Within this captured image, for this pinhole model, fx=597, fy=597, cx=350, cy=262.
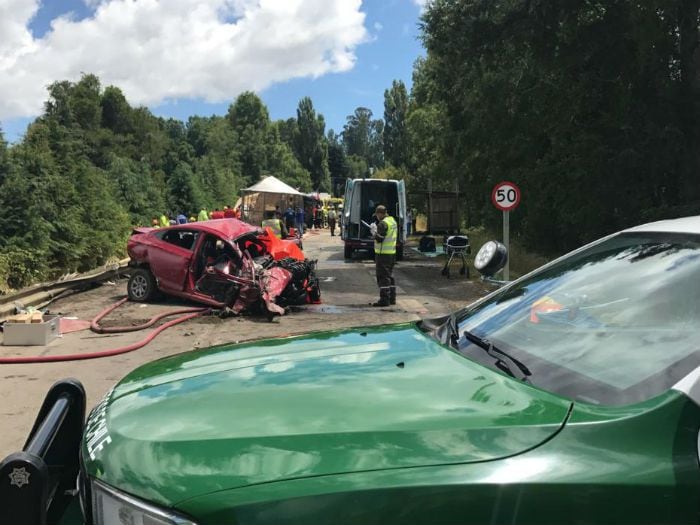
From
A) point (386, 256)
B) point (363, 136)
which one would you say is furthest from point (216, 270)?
point (363, 136)

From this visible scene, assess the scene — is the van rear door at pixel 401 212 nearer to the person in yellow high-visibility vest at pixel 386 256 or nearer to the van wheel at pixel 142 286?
the person in yellow high-visibility vest at pixel 386 256

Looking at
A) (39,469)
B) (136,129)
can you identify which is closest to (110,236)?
(39,469)

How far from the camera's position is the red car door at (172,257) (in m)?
11.1

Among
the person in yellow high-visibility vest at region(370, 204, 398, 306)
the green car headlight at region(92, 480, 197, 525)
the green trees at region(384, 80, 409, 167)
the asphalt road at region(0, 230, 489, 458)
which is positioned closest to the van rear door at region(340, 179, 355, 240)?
the asphalt road at region(0, 230, 489, 458)

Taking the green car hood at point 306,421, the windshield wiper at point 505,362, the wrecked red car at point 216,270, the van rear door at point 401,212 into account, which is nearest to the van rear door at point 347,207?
the van rear door at point 401,212

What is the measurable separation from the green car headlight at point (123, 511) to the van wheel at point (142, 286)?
10372 millimetres

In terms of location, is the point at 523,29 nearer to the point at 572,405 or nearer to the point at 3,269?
the point at 3,269

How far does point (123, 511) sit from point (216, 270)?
9547 millimetres

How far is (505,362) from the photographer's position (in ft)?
6.76

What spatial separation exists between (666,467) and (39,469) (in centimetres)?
164

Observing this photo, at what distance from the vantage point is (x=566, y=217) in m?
16.9

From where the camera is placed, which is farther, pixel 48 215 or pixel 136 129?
pixel 136 129

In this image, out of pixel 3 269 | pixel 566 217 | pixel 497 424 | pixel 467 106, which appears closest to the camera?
pixel 497 424

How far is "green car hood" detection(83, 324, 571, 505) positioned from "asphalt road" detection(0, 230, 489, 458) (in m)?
3.41
